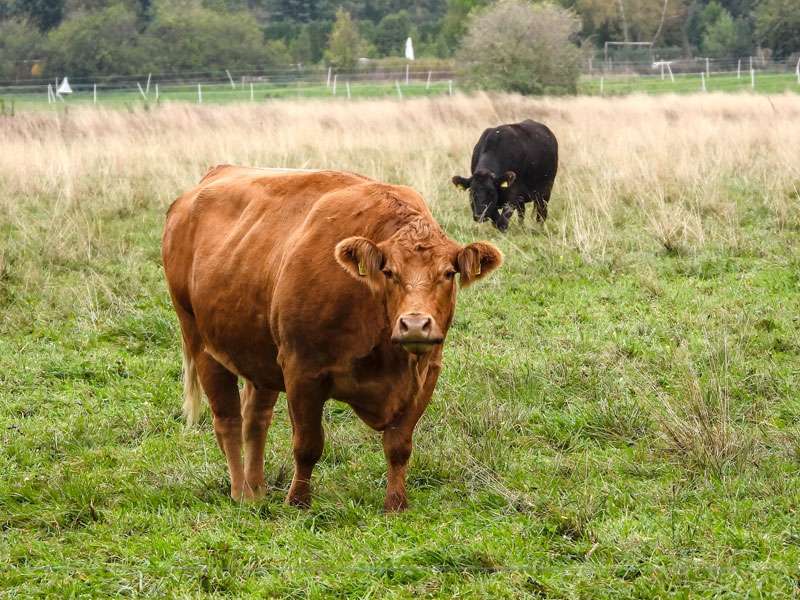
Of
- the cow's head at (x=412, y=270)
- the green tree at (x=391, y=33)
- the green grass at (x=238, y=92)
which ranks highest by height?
the green tree at (x=391, y=33)

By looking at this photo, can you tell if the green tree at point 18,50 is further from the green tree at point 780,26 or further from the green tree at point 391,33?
the green tree at point 780,26

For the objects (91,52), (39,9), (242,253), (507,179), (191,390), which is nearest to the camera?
(242,253)

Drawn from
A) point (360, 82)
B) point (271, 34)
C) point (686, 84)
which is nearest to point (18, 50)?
point (360, 82)

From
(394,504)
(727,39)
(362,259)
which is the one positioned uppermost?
(727,39)

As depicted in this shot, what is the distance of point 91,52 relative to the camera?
52219 millimetres

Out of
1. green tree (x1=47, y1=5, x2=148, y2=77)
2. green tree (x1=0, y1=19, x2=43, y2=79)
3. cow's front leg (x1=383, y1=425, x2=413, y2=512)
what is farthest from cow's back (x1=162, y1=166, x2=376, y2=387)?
green tree (x1=0, y1=19, x2=43, y2=79)

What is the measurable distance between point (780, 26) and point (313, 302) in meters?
55.9

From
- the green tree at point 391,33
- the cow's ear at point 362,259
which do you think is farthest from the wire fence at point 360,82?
the cow's ear at point 362,259

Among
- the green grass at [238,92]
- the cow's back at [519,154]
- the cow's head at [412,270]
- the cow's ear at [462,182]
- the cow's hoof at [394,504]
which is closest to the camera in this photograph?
the cow's head at [412,270]

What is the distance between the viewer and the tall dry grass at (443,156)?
11.6 metres

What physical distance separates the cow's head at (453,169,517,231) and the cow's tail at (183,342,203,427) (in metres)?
6.97

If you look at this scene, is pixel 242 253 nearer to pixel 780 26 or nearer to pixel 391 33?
pixel 780 26

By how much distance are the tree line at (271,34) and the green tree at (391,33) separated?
2.6 inches

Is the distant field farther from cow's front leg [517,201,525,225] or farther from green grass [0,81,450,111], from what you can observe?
cow's front leg [517,201,525,225]
